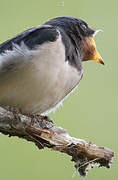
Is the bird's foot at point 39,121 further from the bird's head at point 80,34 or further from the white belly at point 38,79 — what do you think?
the bird's head at point 80,34

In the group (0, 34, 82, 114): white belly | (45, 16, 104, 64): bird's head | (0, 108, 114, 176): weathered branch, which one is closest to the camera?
(0, 108, 114, 176): weathered branch

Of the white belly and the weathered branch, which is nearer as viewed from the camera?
the weathered branch

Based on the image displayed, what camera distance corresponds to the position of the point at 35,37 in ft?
8.26

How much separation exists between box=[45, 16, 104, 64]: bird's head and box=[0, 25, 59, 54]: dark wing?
0.64ft

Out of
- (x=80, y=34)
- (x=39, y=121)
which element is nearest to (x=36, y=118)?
(x=39, y=121)

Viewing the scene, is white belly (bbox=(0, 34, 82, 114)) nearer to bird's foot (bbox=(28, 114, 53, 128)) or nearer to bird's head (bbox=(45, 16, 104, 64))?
bird's foot (bbox=(28, 114, 53, 128))

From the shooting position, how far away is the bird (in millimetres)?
2420

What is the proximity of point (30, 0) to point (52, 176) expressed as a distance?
1.39 meters

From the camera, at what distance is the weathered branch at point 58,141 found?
230 centimetres

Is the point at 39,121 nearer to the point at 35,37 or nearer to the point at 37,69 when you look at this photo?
the point at 37,69

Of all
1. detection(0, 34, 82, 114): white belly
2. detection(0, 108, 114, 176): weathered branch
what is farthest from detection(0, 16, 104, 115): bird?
detection(0, 108, 114, 176): weathered branch

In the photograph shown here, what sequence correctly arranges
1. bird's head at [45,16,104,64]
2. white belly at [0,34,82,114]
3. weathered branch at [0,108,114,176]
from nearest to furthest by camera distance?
weathered branch at [0,108,114,176]
white belly at [0,34,82,114]
bird's head at [45,16,104,64]

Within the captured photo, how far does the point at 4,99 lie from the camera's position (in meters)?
2.49

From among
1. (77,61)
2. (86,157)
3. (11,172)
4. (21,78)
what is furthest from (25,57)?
(11,172)
